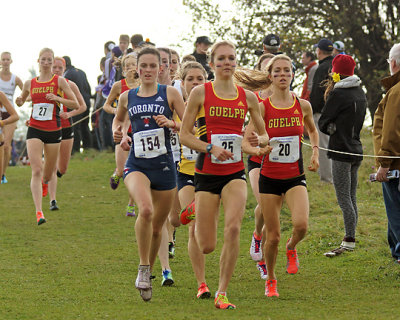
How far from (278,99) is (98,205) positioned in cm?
760

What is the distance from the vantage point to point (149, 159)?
8.00 meters

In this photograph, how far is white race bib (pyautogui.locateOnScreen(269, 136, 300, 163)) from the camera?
8258 millimetres

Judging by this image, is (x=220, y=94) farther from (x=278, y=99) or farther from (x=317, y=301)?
(x=317, y=301)

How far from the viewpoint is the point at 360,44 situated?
25281 millimetres

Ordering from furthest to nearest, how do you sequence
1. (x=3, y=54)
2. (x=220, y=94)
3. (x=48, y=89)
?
(x=3, y=54)
(x=48, y=89)
(x=220, y=94)

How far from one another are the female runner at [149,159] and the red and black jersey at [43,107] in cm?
459

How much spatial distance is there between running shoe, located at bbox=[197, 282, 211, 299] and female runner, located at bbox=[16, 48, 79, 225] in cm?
530

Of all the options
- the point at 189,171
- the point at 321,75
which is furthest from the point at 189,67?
the point at 321,75

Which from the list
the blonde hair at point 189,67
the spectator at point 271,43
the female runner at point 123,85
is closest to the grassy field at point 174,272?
the female runner at point 123,85

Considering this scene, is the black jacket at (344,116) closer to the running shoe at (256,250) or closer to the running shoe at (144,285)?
the running shoe at (256,250)

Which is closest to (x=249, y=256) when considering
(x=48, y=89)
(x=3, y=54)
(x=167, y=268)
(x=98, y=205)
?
(x=167, y=268)

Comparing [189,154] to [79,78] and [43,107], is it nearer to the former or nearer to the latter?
[43,107]

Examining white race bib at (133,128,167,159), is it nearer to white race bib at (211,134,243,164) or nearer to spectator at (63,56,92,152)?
white race bib at (211,134,243,164)

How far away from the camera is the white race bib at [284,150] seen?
826 centimetres
